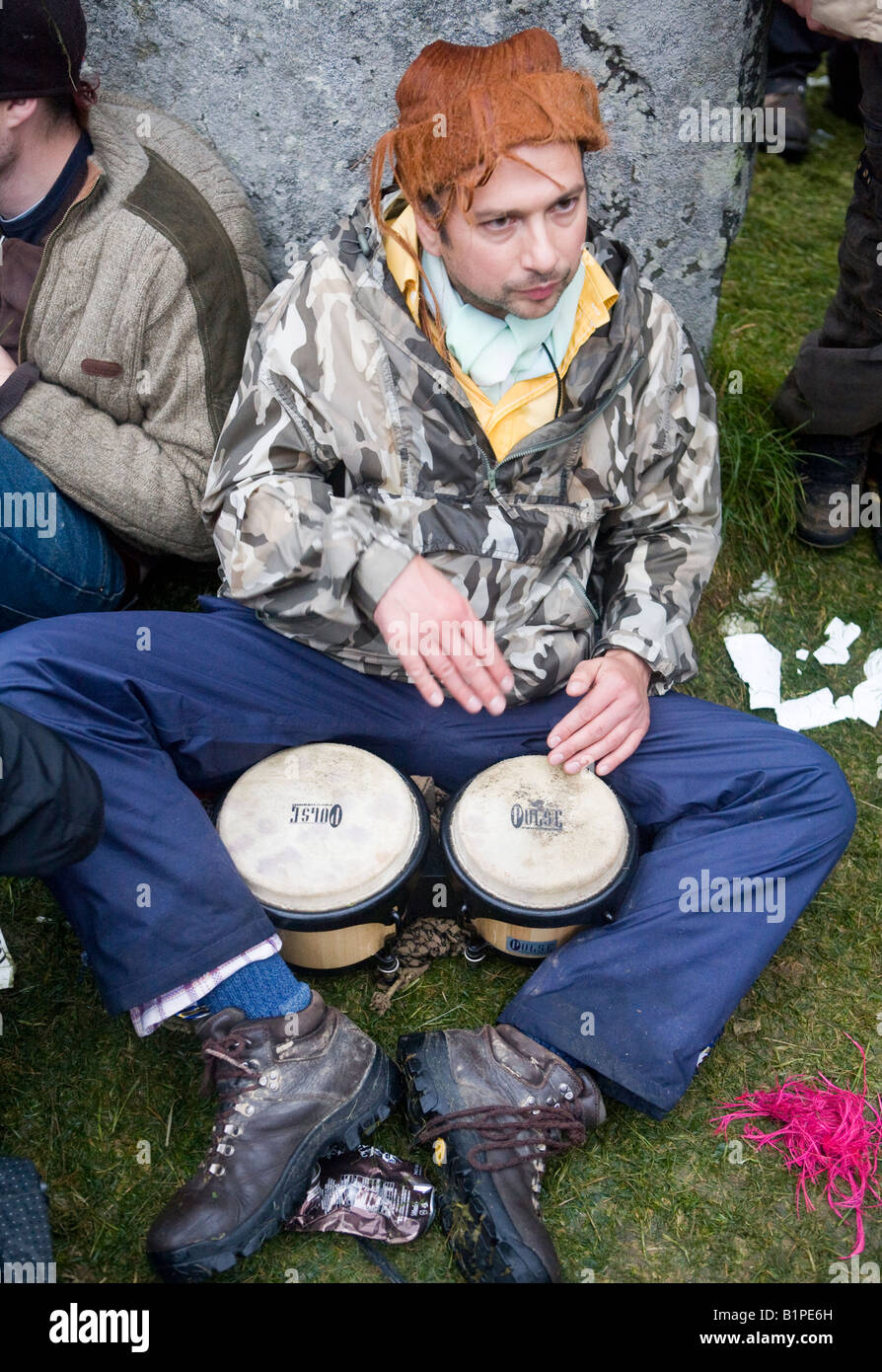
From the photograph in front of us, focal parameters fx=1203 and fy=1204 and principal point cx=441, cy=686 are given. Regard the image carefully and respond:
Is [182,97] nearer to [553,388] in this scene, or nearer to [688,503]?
[553,388]

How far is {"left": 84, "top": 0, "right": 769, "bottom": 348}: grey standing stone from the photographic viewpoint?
3.17 meters

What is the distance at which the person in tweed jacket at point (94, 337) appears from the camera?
9.80ft

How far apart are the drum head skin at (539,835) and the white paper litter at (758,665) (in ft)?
3.50

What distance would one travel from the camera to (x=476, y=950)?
292 cm

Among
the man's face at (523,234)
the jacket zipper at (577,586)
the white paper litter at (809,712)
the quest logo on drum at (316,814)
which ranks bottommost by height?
Result: the white paper litter at (809,712)

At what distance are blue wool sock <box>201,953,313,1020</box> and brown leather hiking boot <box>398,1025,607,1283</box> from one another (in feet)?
0.98

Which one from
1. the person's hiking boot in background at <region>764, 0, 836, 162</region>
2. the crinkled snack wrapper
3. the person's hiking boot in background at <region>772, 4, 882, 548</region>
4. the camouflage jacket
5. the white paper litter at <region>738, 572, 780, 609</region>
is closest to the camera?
the crinkled snack wrapper

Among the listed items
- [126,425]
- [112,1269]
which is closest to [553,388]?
[126,425]


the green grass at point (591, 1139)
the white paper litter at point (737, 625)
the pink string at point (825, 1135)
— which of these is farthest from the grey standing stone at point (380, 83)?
the pink string at point (825, 1135)

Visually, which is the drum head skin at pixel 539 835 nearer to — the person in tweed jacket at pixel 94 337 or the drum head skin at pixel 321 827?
the drum head skin at pixel 321 827

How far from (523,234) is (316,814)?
51.1 inches

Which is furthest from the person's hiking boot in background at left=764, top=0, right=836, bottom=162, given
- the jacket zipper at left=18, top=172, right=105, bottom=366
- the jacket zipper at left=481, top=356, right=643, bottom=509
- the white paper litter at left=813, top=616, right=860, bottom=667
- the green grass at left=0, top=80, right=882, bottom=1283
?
the jacket zipper at left=18, top=172, right=105, bottom=366

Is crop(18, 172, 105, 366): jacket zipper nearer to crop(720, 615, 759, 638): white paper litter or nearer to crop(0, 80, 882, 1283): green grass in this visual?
crop(0, 80, 882, 1283): green grass

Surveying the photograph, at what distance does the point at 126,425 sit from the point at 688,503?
1.46 m
